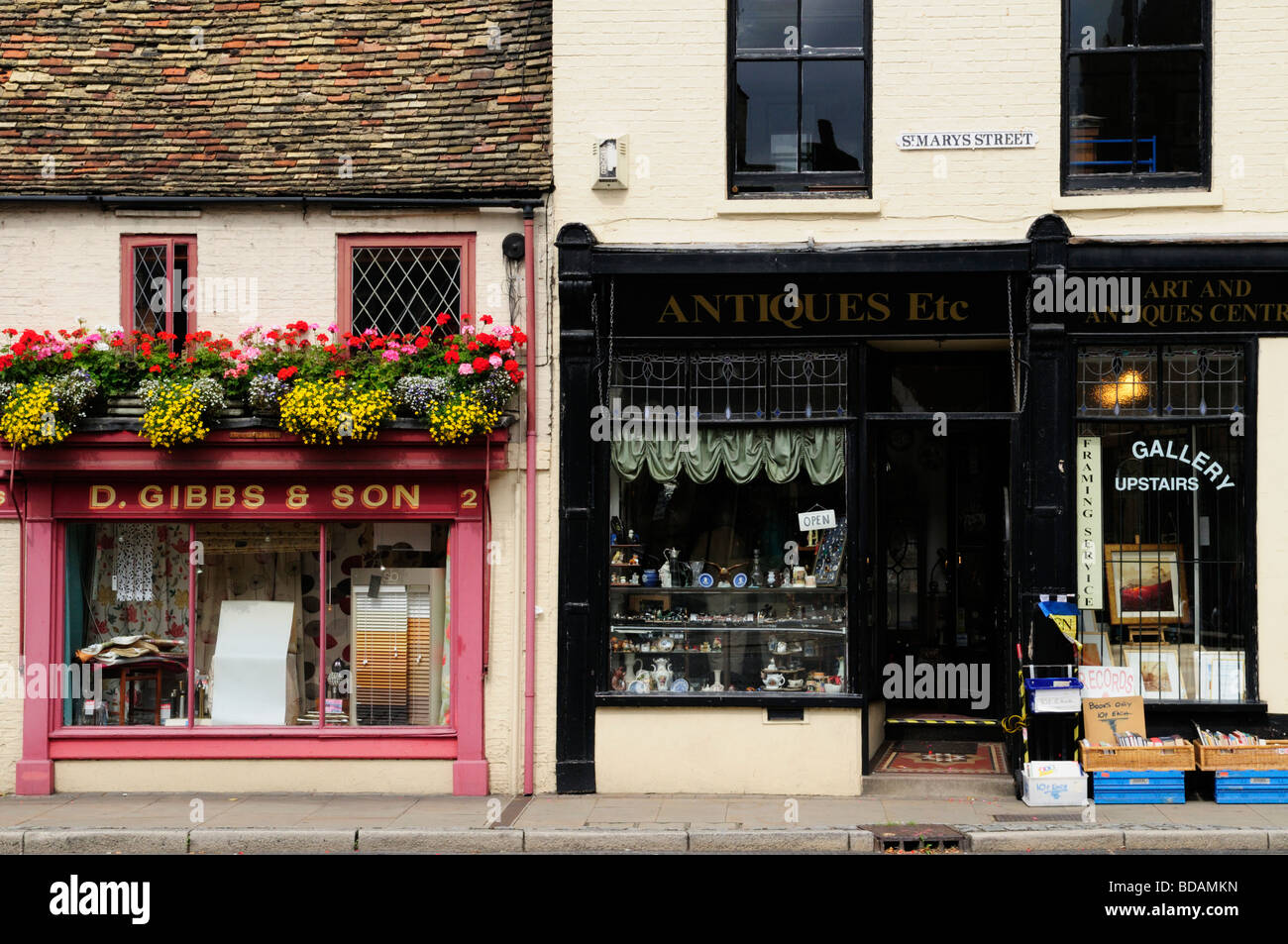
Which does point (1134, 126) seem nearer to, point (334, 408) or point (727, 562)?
point (727, 562)

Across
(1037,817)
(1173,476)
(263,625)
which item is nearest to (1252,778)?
(1037,817)

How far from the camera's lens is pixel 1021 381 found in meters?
11.3

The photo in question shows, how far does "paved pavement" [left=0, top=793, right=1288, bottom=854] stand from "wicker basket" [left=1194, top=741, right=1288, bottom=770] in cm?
33

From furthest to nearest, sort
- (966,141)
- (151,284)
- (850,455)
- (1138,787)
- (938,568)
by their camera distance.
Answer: (938,568)
(151,284)
(850,455)
(966,141)
(1138,787)

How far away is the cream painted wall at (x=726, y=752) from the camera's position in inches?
439

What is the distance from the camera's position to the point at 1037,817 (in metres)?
10.4

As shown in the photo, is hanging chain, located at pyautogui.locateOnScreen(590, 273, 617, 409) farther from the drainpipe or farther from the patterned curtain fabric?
the patterned curtain fabric

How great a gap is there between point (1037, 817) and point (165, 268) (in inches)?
342

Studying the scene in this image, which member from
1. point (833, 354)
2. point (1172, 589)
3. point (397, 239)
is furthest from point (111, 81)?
point (1172, 589)

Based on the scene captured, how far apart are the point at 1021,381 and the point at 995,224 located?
1338mm

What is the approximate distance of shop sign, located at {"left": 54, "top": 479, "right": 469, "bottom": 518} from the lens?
37.5ft

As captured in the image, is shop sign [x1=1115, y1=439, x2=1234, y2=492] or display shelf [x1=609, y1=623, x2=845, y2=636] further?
display shelf [x1=609, y1=623, x2=845, y2=636]

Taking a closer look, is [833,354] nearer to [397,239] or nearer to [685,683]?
[685,683]

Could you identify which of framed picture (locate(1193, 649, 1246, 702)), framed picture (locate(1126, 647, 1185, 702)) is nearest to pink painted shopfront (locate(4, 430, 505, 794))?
framed picture (locate(1126, 647, 1185, 702))
